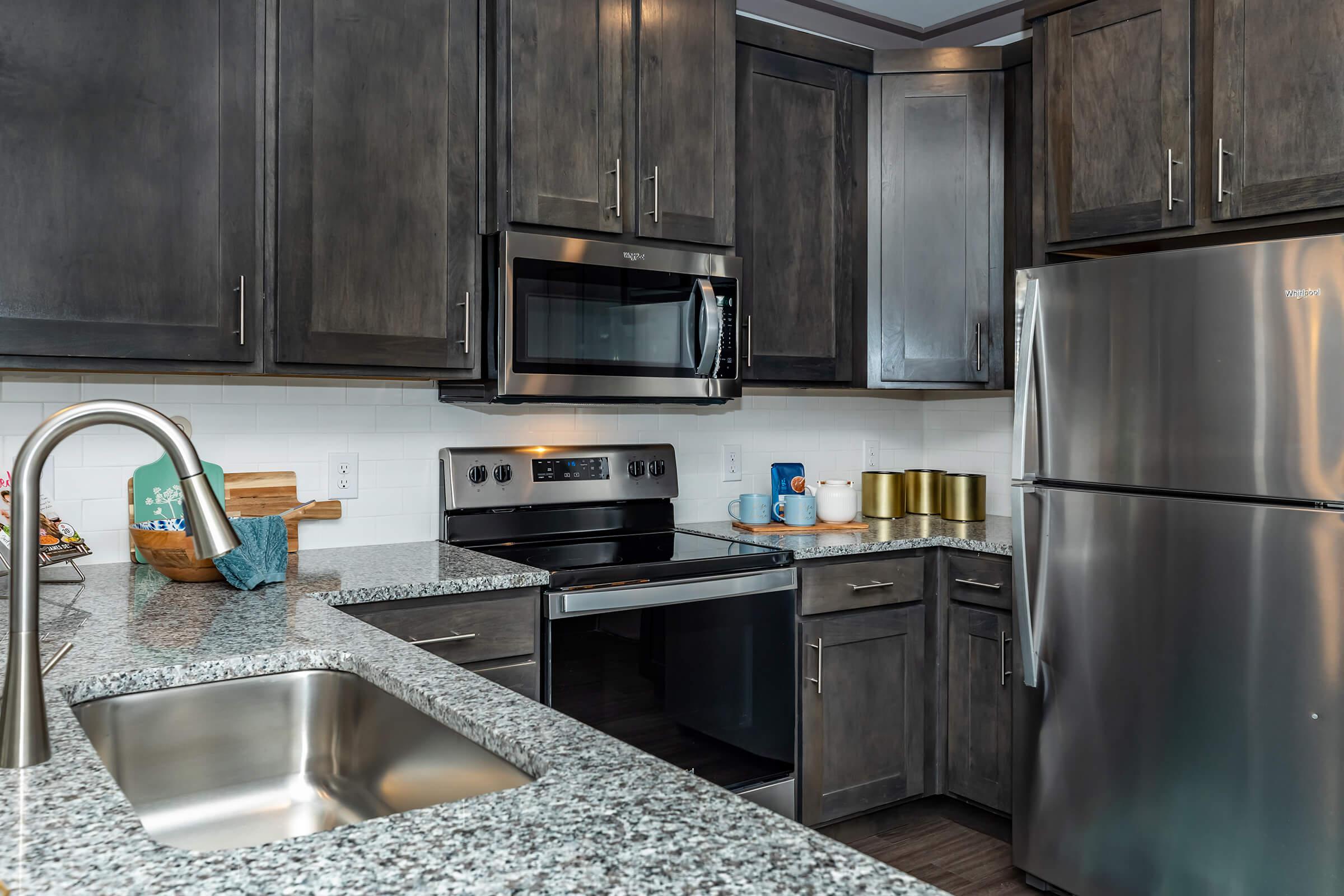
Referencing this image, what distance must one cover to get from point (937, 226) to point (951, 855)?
1.86 m

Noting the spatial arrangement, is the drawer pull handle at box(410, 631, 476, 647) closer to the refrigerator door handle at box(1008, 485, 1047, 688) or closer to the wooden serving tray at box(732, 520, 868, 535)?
the wooden serving tray at box(732, 520, 868, 535)

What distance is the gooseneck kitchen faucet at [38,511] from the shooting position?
886 millimetres

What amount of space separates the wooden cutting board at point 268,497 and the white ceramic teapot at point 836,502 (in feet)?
4.91

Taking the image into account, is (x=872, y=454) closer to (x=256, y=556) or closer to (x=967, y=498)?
(x=967, y=498)

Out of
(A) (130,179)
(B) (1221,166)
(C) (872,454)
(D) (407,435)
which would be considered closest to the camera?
(A) (130,179)

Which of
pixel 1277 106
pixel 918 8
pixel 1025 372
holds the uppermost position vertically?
pixel 918 8

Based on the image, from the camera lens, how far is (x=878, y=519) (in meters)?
3.37

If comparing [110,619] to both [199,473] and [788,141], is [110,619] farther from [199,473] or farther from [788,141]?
[788,141]

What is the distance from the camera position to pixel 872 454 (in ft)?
11.9

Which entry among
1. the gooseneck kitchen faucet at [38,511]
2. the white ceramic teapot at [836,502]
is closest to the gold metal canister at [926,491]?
the white ceramic teapot at [836,502]

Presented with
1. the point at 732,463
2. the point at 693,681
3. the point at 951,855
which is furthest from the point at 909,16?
the point at 951,855

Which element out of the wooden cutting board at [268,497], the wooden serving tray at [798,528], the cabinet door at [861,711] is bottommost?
the cabinet door at [861,711]

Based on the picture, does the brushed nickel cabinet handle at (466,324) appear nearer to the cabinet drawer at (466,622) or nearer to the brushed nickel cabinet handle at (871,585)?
the cabinet drawer at (466,622)

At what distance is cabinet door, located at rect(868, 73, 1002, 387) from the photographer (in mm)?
3072
